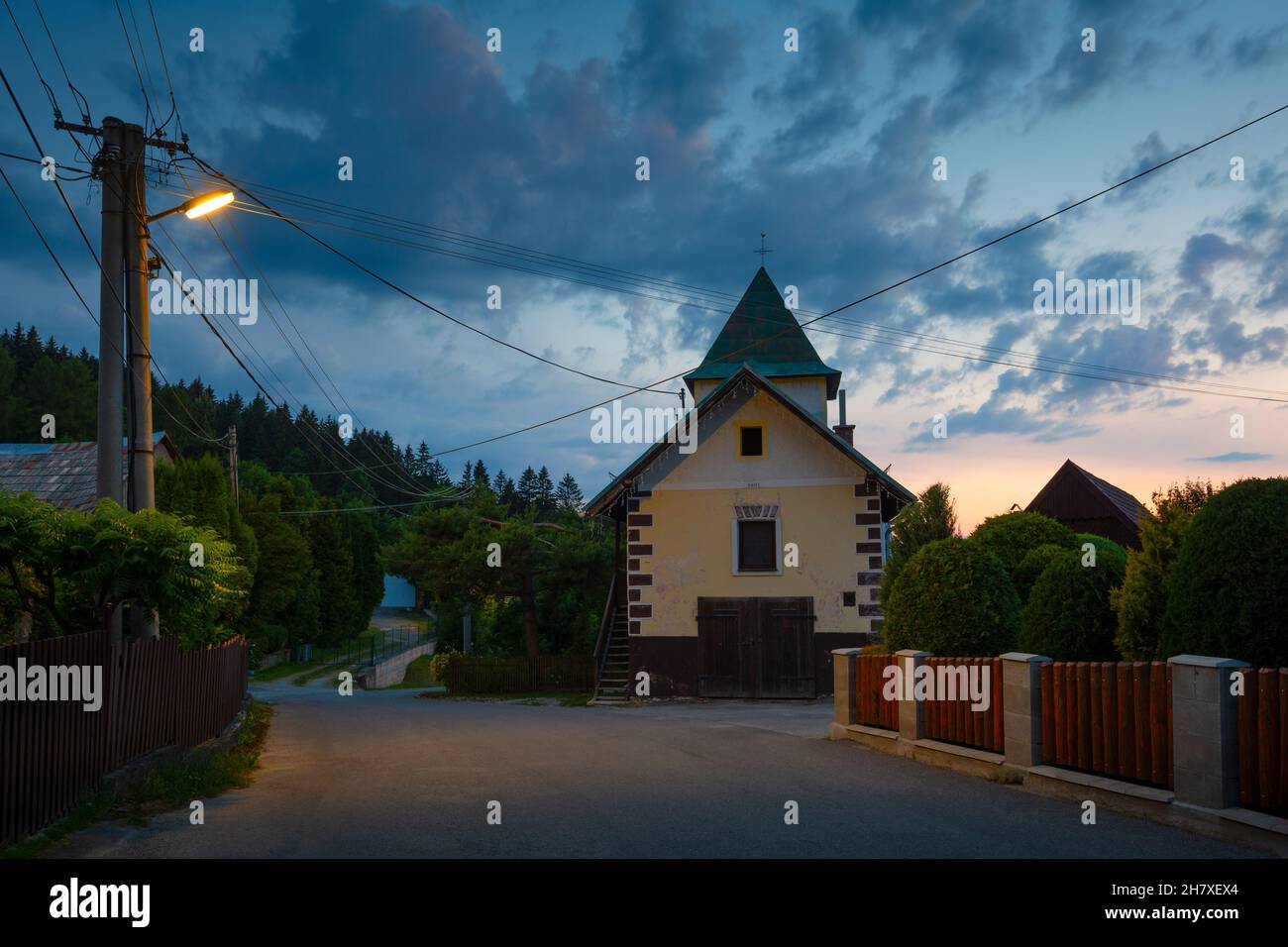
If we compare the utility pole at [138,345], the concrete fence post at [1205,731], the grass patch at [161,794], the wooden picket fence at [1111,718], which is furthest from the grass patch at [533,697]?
the concrete fence post at [1205,731]

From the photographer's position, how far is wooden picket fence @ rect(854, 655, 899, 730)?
13.7 m

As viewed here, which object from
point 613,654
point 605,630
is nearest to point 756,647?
point 613,654

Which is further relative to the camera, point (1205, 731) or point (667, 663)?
point (667, 663)

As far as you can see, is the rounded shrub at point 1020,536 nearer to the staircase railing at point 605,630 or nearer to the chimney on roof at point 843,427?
the staircase railing at point 605,630

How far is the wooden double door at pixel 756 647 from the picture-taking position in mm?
25094

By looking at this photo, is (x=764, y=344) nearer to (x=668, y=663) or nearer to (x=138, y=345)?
(x=668, y=663)

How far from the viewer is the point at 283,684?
4897 centimetres

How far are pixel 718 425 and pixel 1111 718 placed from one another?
56.1 feet

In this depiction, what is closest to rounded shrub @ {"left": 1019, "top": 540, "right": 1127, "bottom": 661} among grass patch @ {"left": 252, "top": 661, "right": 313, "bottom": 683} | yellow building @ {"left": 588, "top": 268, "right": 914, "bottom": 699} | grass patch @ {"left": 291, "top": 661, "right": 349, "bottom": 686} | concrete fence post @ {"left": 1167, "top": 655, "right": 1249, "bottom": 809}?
concrete fence post @ {"left": 1167, "top": 655, "right": 1249, "bottom": 809}

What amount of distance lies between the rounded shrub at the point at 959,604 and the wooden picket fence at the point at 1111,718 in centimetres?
351

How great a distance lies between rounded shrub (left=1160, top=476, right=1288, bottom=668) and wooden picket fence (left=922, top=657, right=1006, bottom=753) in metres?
2.04

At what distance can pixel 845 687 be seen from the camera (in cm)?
1486
